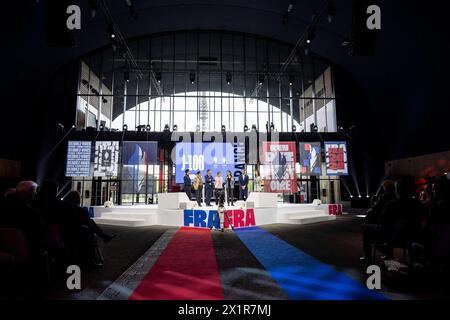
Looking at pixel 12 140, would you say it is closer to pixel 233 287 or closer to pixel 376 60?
pixel 233 287

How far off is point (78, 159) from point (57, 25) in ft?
26.1

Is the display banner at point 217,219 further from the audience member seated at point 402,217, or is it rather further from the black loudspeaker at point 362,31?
the black loudspeaker at point 362,31

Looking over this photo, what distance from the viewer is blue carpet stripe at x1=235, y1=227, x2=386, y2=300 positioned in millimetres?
2408

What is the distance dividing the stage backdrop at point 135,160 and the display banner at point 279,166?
5.97 meters

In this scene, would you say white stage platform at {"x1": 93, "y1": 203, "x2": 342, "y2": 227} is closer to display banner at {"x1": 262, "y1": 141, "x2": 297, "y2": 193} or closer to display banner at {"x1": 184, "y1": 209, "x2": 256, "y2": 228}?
display banner at {"x1": 184, "y1": 209, "x2": 256, "y2": 228}

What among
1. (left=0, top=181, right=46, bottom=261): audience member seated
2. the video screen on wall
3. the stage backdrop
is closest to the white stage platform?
the stage backdrop

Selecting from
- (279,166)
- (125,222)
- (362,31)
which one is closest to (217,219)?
(125,222)

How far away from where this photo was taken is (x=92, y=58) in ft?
51.1

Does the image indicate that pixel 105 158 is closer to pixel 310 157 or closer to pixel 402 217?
pixel 310 157

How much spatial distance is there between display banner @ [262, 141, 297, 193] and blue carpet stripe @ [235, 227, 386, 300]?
332 inches

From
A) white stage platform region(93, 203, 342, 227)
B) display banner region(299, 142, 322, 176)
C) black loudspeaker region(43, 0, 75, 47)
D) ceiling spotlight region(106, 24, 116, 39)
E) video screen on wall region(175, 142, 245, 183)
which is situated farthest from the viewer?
display banner region(299, 142, 322, 176)

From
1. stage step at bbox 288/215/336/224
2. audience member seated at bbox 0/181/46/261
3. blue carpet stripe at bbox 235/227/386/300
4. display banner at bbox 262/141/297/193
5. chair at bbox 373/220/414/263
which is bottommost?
stage step at bbox 288/215/336/224

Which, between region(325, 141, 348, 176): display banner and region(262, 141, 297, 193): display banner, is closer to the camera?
region(262, 141, 297, 193): display banner

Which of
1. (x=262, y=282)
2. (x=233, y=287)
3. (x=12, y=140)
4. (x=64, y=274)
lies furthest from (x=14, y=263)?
(x=12, y=140)
